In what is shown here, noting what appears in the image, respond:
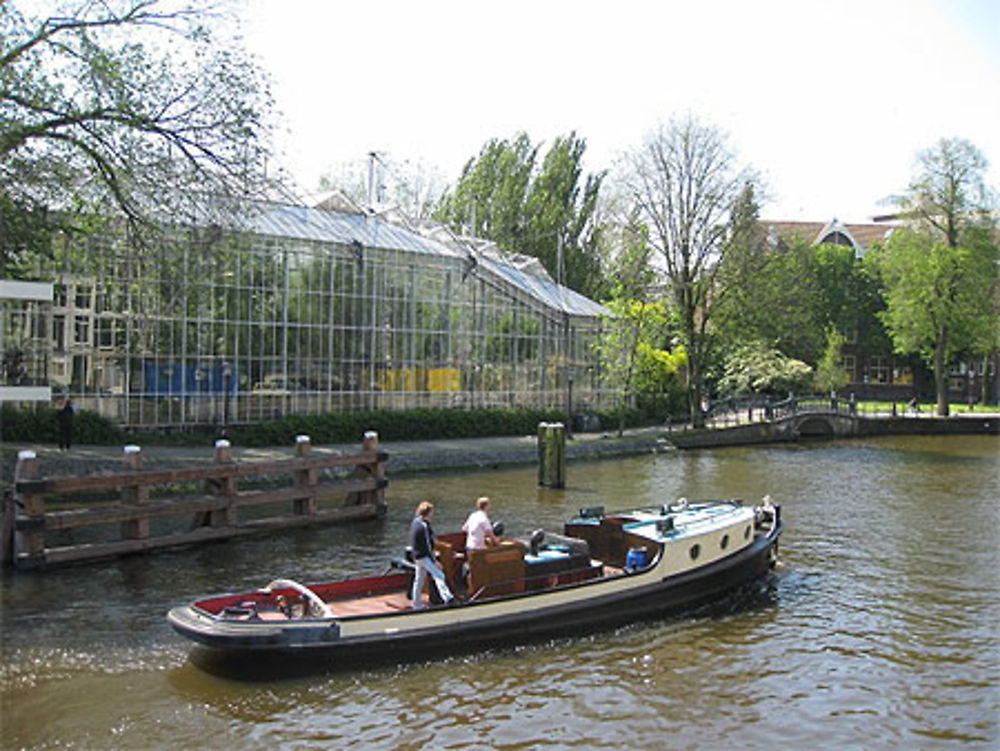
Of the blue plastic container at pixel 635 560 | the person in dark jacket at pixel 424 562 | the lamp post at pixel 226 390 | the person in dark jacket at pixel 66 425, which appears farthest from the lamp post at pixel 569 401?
the person in dark jacket at pixel 424 562

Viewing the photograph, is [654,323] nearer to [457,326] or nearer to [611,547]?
[457,326]

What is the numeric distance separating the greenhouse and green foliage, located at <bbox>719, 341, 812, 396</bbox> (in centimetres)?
1282

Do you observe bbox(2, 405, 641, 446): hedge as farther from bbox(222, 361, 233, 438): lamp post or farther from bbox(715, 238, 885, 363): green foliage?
bbox(715, 238, 885, 363): green foliage

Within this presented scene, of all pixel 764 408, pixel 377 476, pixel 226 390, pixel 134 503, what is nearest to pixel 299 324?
pixel 226 390

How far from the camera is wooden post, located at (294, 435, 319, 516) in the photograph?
20891 millimetres

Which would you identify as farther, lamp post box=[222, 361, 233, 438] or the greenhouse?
lamp post box=[222, 361, 233, 438]

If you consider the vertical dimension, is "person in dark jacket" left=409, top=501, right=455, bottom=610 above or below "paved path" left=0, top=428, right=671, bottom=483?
below

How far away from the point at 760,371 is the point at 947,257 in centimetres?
1324

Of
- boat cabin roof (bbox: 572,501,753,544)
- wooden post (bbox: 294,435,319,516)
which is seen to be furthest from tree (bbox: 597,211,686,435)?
boat cabin roof (bbox: 572,501,753,544)

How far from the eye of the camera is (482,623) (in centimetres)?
1300

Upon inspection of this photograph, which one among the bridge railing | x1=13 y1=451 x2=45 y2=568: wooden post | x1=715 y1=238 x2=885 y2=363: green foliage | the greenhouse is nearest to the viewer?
x1=13 y1=451 x2=45 y2=568: wooden post

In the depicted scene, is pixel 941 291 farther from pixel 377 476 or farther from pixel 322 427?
pixel 377 476

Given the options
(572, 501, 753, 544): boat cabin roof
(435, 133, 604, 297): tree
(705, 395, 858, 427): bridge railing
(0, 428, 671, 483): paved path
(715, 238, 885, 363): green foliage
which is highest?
(435, 133, 604, 297): tree

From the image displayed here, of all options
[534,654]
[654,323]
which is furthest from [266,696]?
[654,323]
